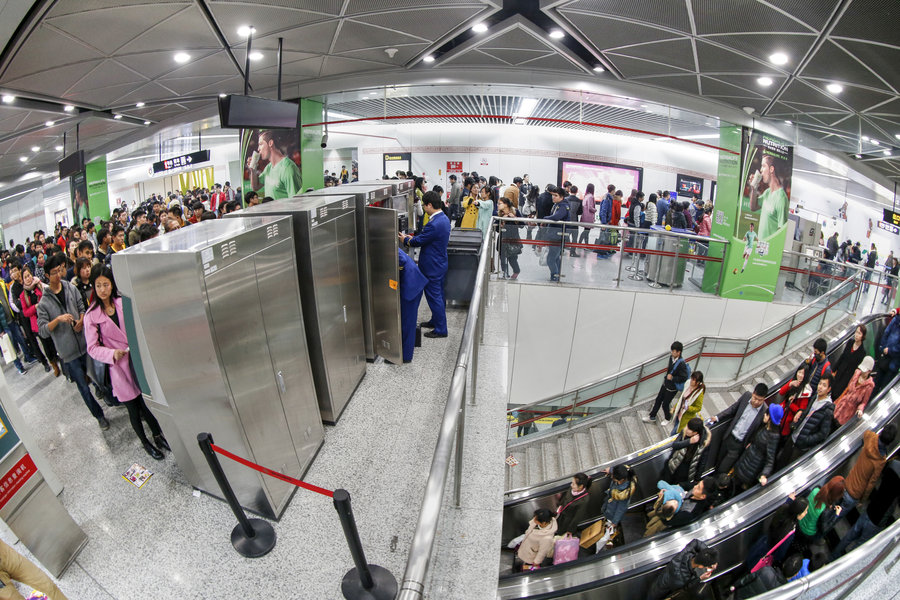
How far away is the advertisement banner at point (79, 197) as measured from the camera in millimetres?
15953

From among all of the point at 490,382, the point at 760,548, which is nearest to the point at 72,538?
the point at 490,382

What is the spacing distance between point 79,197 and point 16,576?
63.7 ft

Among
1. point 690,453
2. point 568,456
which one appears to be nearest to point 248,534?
point 690,453

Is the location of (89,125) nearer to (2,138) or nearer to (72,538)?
(2,138)

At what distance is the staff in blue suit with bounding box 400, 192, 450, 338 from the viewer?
15.1 ft

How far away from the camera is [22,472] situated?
2.42m

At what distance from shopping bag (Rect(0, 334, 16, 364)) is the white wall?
751cm

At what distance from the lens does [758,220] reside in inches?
333

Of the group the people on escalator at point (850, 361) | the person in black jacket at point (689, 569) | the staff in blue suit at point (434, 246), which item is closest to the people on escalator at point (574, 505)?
the person in black jacket at point (689, 569)

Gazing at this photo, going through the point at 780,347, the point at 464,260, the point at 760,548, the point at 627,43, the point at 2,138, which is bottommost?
the point at 760,548

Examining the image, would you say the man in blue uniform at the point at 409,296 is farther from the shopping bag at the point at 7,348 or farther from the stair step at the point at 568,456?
the shopping bag at the point at 7,348

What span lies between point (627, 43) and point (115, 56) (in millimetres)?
7449

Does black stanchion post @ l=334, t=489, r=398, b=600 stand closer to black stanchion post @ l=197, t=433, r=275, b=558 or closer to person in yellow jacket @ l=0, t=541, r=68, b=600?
black stanchion post @ l=197, t=433, r=275, b=558

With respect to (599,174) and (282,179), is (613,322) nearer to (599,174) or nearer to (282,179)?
(599,174)
